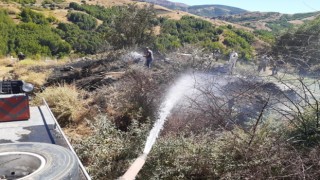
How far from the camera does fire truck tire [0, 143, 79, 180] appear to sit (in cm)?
398

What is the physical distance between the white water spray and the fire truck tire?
224 cm

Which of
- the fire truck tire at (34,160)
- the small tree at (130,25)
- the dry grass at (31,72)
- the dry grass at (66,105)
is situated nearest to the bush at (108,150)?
the fire truck tire at (34,160)

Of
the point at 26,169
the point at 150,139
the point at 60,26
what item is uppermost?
the point at 26,169

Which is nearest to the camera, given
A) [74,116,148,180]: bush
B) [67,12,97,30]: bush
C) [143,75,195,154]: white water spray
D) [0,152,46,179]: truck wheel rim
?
[0,152,46,179]: truck wheel rim

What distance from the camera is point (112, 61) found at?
55.1 feet

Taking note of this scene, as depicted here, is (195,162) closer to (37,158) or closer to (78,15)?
(37,158)

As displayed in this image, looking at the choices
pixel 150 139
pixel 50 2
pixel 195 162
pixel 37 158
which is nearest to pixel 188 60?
pixel 150 139

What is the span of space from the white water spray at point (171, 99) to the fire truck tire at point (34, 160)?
2.24m

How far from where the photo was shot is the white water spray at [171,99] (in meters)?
7.36

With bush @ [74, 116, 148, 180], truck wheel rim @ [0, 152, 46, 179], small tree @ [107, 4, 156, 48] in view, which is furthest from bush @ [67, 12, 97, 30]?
truck wheel rim @ [0, 152, 46, 179]

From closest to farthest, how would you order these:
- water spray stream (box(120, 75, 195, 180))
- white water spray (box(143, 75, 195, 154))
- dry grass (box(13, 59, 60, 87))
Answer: water spray stream (box(120, 75, 195, 180)) < white water spray (box(143, 75, 195, 154)) < dry grass (box(13, 59, 60, 87))

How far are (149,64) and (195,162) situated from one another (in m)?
10.2

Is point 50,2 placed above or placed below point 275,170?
below

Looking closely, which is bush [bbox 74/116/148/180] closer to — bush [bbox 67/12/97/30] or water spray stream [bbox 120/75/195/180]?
water spray stream [bbox 120/75/195/180]
